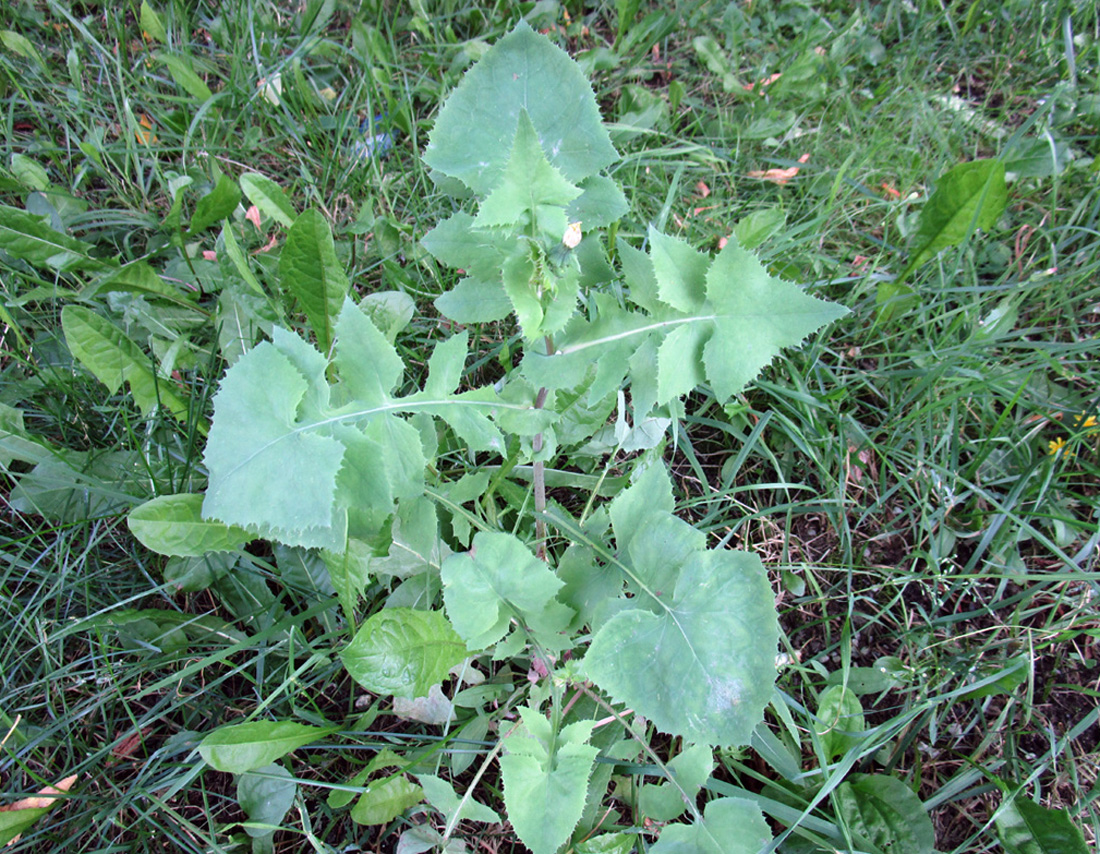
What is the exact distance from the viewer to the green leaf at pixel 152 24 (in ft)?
9.38

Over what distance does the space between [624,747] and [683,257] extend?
1175 millimetres

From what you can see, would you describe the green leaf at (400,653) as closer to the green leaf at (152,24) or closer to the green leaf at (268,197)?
the green leaf at (268,197)

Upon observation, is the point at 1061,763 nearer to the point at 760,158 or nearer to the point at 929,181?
the point at 929,181

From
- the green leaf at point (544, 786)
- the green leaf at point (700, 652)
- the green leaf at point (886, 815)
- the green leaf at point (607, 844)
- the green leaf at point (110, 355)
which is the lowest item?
the green leaf at point (886, 815)

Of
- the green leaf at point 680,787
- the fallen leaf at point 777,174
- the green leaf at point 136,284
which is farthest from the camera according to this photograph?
the fallen leaf at point 777,174

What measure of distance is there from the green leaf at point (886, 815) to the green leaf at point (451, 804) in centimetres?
86

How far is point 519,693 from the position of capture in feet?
6.39

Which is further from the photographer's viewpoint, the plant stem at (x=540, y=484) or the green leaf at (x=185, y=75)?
the green leaf at (x=185, y=75)

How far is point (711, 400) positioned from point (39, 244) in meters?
2.23

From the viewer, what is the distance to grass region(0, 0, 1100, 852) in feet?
6.17

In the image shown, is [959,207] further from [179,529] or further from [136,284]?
[136,284]

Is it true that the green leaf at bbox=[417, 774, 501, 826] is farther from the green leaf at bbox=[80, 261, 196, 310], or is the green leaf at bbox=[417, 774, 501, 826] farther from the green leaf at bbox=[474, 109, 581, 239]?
the green leaf at bbox=[80, 261, 196, 310]

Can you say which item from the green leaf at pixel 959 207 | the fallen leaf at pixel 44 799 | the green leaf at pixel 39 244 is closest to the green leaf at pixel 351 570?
the fallen leaf at pixel 44 799

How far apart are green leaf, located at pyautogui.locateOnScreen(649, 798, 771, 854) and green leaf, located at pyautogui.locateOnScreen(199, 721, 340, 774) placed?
885 mm
